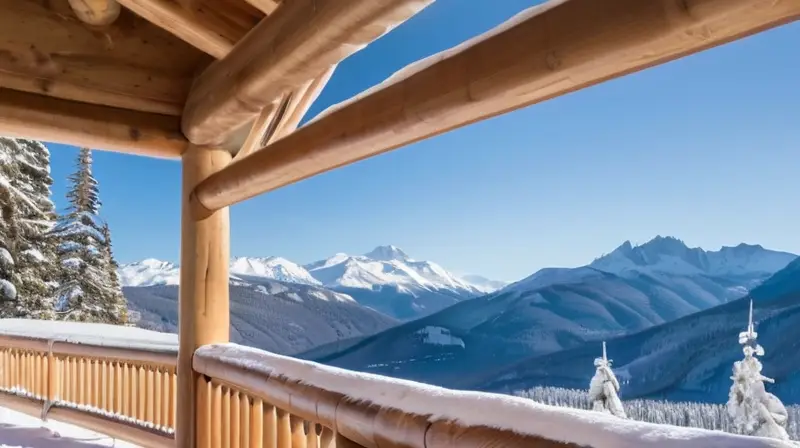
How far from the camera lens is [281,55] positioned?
75.2 inches

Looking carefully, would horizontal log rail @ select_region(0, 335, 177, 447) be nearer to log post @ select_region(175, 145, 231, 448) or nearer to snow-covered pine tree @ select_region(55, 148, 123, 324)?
log post @ select_region(175, 145, 231, 448)

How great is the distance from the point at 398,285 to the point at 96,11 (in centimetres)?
1192

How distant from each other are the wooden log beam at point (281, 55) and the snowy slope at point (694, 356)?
370 inches

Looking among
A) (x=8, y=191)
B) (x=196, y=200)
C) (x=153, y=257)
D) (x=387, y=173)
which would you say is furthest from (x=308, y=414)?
(x=387, y=173)

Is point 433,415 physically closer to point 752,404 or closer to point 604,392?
point 752,404

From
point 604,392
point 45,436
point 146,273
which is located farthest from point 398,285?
point 45,436

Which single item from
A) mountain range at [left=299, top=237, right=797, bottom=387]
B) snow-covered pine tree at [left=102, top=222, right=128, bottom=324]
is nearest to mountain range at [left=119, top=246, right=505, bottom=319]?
mountain range at [left=299, top=237, right=797, bottom=387]

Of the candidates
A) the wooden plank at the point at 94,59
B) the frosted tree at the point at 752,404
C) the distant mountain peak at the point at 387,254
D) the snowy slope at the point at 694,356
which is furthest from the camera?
Answer: the distant mountain peak at the point at 387,254

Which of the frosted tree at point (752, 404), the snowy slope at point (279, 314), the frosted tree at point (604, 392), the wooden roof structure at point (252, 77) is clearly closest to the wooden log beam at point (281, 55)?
the wooden roof structure at point (252, 77)

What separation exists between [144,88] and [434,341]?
12.1m

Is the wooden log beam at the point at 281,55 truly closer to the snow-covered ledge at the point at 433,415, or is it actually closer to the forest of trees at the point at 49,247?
the snow-covered ledge at the point at 433,415

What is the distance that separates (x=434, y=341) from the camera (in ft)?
46.4

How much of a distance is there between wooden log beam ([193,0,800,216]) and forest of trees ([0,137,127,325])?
438 inches

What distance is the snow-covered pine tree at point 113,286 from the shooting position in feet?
40.4
